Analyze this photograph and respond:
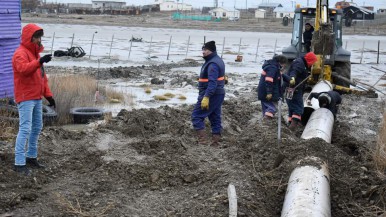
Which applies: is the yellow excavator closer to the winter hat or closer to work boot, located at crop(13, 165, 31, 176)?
the winter hat

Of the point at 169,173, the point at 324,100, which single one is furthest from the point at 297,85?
the point at 169,173

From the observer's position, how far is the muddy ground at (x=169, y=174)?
6.02 m

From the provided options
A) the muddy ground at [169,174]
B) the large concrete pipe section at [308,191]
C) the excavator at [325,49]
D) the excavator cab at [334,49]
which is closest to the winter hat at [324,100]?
the muddy ground at [169,174]

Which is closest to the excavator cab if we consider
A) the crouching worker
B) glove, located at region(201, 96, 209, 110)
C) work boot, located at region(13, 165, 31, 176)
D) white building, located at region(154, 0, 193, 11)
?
the crouching worker

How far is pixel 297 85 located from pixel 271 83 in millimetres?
850

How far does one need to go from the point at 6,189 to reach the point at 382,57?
30306 mm

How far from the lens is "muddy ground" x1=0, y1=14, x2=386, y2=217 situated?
19.7 feet

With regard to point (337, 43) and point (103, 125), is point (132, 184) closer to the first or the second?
point (103, 125)

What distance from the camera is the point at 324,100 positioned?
1073cm

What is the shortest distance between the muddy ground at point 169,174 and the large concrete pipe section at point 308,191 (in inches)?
12.3

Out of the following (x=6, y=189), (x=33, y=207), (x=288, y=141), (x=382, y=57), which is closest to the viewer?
(x=33, y=207)

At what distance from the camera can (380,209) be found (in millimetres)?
6094

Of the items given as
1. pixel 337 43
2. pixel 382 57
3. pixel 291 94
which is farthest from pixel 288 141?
pixel 382 57

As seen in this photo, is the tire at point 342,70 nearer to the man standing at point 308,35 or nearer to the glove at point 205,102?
the man standing at point 308,35
